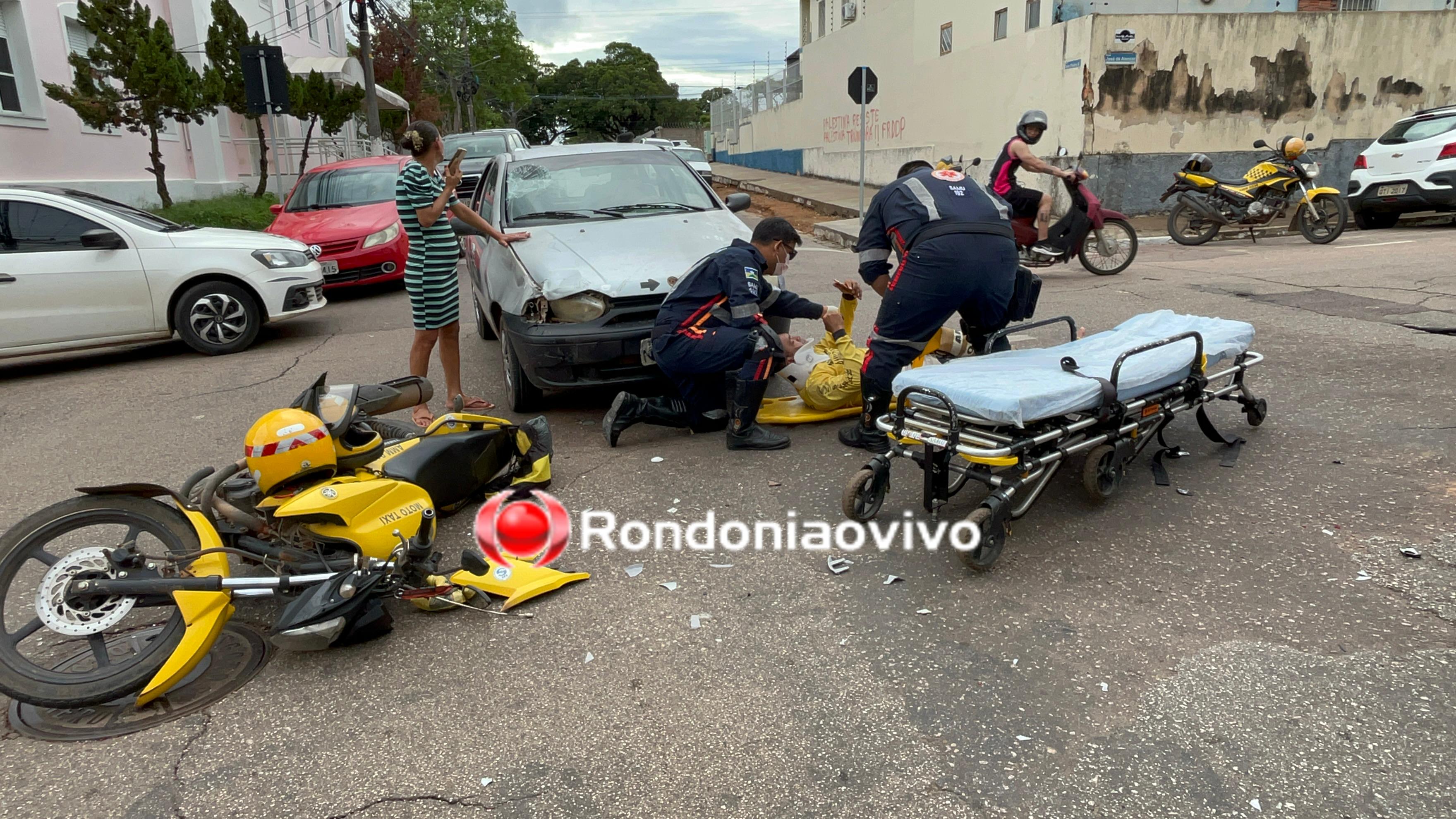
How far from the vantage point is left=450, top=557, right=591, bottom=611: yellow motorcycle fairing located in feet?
11.2

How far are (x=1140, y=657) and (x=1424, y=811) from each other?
2.67 ft

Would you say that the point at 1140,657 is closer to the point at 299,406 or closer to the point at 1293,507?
the point at 1293,507

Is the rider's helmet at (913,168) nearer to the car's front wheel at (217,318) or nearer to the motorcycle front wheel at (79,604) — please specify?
the motorcycle front wheel at (79,604)

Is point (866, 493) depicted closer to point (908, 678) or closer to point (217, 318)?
point (908, 678)

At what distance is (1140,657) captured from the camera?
2.92 metres

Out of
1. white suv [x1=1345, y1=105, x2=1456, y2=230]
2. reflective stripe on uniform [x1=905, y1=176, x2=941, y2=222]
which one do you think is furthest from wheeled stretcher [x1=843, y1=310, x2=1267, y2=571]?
white suv [x1=1345, y1=105, x2=1456, y2=230]

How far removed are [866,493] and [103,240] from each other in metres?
6.94

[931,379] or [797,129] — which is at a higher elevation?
[797,129]

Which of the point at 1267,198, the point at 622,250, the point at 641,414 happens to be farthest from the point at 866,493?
the point at 1267,198

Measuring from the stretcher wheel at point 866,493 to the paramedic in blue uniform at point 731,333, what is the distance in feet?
3.55

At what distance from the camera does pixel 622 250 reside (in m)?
5.65

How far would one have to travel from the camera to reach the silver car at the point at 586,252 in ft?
17.0

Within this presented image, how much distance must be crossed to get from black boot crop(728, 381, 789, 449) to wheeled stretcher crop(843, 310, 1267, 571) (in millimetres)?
946

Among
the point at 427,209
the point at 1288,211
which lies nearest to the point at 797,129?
the point at 1288,211
